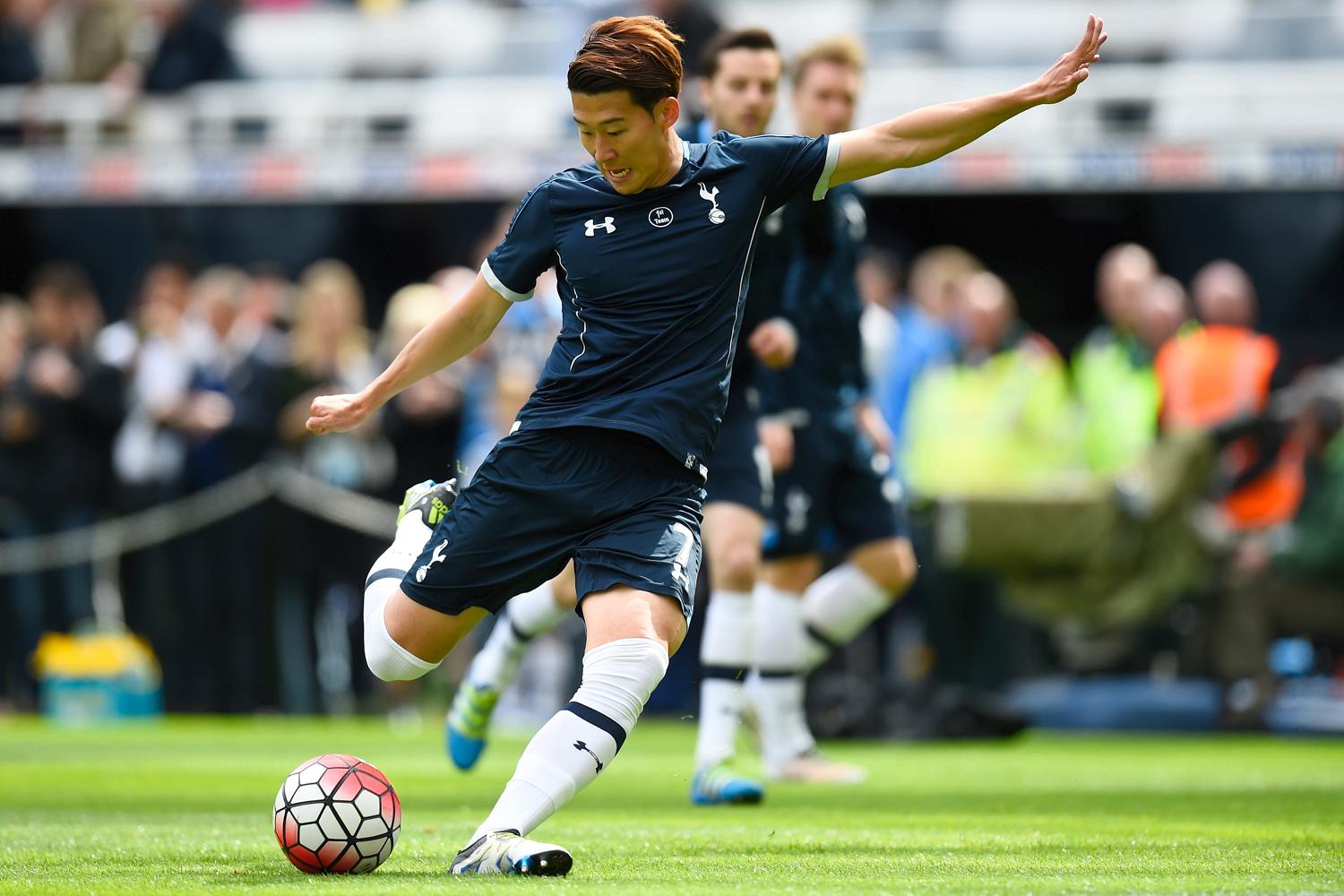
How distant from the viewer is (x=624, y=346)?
5316 millimetres

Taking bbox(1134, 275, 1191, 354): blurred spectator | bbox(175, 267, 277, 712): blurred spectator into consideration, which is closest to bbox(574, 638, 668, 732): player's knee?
bbox(1134, 275, 1191, 354): blurred spectator

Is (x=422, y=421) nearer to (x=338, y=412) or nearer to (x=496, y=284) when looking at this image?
(x=338, y=412)

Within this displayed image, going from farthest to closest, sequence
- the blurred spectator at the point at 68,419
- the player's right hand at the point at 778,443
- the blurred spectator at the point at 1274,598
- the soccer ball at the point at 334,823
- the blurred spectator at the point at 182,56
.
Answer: the blurred spectator at the point at 182,56, the blurred spectator at the point at 68,419, the blurred spectator at the point at 1274,598, the player's right hand at the point at 778,443, the soccer ball at the point at 334,823

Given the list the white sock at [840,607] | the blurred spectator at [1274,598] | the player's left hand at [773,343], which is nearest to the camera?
the player's left hand at [773,343]

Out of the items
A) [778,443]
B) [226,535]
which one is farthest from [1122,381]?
[226,535]

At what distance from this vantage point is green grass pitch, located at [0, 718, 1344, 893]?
4848mm

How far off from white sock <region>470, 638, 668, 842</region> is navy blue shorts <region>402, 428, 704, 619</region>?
0.83ft

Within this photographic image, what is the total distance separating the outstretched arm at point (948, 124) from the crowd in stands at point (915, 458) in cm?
534

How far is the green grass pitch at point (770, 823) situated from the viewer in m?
4.85

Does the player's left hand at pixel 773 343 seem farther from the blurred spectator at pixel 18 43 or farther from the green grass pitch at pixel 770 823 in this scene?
the blurred spectator at pixel 18 43

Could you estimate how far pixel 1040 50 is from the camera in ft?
56.7

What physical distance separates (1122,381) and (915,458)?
4.85ft

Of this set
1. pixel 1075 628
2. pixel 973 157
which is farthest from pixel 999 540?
pixel 973 157

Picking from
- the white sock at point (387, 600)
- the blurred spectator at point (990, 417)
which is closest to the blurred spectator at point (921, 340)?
the blurred spectator at point (990, 417)
